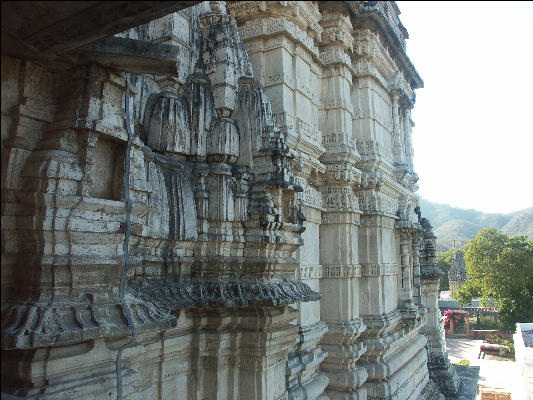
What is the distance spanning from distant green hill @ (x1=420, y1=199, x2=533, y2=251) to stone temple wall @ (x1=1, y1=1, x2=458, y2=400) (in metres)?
111

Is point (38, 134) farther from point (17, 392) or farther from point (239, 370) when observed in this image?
point (239, 370)

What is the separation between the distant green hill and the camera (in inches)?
5027

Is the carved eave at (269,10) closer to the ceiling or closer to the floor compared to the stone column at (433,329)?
closer to the ceiling

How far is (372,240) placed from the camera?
1115 centimetres

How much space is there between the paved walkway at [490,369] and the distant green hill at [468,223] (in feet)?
266

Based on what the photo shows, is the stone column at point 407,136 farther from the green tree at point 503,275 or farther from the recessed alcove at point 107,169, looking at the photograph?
the green tree at point 503,275

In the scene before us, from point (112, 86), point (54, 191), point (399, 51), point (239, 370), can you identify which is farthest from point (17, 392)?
point (399, 51)

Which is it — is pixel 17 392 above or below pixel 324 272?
below

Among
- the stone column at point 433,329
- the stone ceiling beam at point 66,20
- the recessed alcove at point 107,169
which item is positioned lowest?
the stone column at point 433,329

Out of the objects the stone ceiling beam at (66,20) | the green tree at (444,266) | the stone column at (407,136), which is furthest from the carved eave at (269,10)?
the green tree at (444,266)

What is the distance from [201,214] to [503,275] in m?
38.0

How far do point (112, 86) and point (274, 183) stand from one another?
2.47 meters

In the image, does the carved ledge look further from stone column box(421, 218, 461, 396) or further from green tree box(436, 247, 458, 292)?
green tree box(436, 247, 458, 292)

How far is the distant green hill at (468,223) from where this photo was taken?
419 ft
